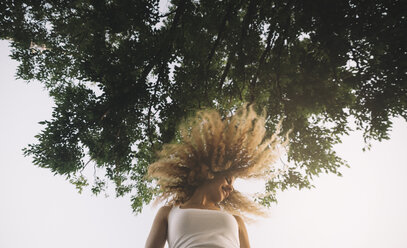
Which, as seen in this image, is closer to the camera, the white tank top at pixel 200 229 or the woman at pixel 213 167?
the white tank top at pixel 200 229

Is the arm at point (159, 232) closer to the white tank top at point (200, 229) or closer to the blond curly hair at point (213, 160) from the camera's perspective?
the white tank top at point (200, 229)

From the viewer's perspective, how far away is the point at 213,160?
3.16m

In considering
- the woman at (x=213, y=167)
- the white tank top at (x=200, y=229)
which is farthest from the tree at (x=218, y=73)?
the white tank top at (x=200, y=229)

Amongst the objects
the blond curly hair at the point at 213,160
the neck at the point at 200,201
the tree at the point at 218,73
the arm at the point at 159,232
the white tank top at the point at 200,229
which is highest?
the tree at the point at 218,73

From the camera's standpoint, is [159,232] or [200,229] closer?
[200,229]

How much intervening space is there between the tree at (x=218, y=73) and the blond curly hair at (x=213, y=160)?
1.70 metres

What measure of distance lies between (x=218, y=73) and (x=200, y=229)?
15.9ft

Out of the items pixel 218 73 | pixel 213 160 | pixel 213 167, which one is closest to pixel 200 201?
pixel 213 167

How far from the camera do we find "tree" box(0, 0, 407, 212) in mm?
4500

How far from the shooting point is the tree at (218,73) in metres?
4.50

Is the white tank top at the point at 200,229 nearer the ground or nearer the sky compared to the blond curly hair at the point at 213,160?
nearer the ground

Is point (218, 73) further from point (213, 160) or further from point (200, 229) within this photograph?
point (200, 229)

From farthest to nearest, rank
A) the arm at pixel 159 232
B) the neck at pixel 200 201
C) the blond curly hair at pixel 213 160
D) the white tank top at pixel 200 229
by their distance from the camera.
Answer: the blond curly hair at pixel 213 160 < the neck at pixel 200 201 < the arm at pixel 159 232 < the white tank top at pixel 200 229

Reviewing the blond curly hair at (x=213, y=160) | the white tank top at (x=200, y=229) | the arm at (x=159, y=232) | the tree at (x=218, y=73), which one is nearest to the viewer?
the white tank top at (x=200, y=229)
